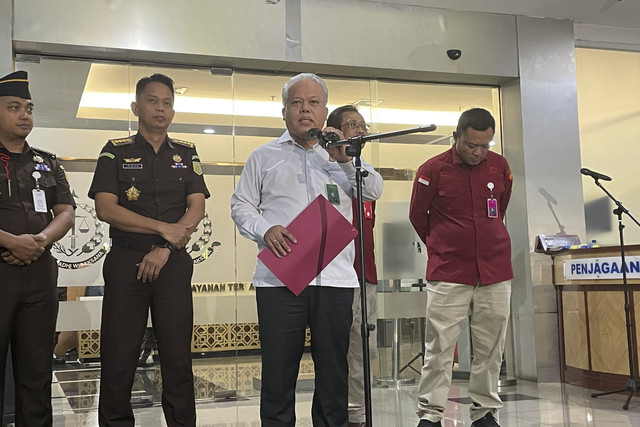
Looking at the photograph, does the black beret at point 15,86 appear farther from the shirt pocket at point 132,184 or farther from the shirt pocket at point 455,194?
the shirt pocket at point 455,194

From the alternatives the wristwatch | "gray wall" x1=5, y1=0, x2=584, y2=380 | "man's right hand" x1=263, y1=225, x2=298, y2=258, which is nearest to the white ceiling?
"gray wall" x1=5, y1=0, x2=584, y2=380

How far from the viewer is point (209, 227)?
18.8 ft

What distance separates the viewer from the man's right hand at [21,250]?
10.1 feet

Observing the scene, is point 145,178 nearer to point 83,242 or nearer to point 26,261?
point 26,261

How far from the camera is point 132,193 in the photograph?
10.0 feet

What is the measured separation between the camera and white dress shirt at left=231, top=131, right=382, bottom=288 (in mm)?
2672

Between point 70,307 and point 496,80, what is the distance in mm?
4266

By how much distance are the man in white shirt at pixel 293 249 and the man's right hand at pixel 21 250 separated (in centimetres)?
101

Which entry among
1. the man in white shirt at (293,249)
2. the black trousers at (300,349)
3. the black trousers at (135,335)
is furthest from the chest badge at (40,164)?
the black trousers at (300,349)

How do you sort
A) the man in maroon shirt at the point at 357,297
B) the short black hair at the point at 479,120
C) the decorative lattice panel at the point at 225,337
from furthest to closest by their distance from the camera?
the decorative lattice panel at the point at 225,337 < the man in maroon shirt at the point at 357,297 < the short black hair at the point at 479,120

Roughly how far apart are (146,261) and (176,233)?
18 centimetres

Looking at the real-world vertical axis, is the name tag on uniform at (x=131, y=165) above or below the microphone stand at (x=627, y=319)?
above

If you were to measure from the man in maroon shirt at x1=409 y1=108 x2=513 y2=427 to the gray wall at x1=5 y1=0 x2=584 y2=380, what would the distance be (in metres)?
2.47

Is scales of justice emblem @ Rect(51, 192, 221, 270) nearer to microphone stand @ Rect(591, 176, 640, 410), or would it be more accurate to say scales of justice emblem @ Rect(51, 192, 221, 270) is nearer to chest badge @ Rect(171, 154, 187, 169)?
chest badge @ Rect(171, 154, 187, 169)
